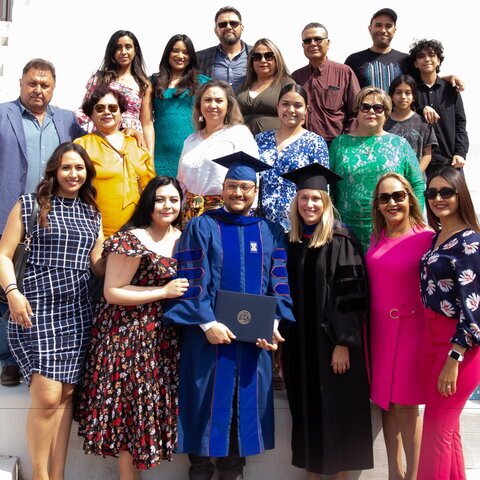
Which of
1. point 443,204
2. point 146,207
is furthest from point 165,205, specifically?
point 443,204

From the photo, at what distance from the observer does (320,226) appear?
379 cm

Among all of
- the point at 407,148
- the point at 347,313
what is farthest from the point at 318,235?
the point at 407,148

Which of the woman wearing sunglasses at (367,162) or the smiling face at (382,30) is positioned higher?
the smiling face at (382,30)

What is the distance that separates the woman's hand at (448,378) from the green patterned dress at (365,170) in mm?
1359

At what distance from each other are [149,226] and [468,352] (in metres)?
1.97

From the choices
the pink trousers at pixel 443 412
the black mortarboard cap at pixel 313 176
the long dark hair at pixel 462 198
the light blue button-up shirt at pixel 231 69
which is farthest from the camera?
the light blue button-up shirt at pixel 231 69

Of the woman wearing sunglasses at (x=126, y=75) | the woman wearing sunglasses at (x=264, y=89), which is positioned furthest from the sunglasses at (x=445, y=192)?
the woman wearing sunglasses at (x=126, y=75)

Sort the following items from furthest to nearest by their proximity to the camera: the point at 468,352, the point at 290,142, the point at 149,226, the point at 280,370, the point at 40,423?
the point at 290,142, the point at 280,370, the point at 149,226, the point at 40,423, the point at 468,352

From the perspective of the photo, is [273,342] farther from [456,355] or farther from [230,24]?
[230,24]

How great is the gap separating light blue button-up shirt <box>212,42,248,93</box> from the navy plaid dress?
8.02 ft

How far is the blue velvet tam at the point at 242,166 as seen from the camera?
3718mm

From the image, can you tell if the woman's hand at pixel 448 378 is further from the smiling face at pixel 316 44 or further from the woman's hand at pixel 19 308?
the smiling face at pixel 316 44

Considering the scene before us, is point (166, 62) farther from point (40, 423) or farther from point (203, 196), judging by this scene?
point (40, 423)

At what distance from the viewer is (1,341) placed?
4.10 metres
